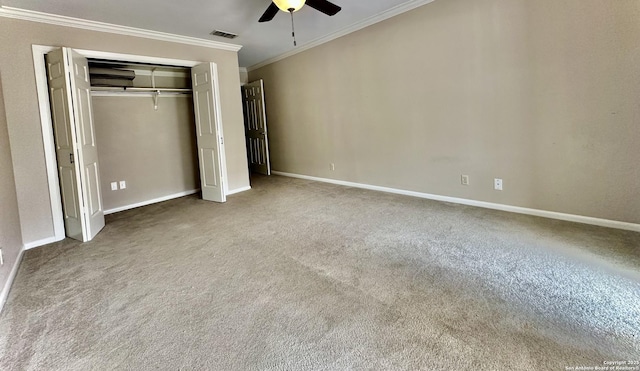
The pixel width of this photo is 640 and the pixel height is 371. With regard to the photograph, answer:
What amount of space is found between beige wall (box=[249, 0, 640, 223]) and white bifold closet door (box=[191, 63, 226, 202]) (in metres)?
1.91

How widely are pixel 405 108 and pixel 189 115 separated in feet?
11.7

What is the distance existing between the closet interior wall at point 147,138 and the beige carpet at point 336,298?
58.5 inches

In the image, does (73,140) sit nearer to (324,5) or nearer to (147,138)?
(147,138)

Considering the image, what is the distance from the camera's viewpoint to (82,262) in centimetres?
277

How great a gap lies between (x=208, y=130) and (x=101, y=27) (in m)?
1.74

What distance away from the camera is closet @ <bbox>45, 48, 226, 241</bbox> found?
3.29 meters

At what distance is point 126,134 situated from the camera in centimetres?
465

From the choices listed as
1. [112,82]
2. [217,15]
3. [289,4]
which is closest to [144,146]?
[112,82]

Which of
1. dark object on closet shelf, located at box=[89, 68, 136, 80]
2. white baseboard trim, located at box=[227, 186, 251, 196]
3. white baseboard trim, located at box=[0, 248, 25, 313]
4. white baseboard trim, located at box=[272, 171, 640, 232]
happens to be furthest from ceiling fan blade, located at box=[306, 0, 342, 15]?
white baseboard trim, located at box=[0, 248, 25, 313]

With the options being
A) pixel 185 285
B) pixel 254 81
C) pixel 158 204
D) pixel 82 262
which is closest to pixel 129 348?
pixel 185 285

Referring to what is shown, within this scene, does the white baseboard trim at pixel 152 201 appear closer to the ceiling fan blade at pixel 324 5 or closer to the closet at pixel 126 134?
the closet at pixel 126 134

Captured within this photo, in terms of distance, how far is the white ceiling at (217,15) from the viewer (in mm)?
3335

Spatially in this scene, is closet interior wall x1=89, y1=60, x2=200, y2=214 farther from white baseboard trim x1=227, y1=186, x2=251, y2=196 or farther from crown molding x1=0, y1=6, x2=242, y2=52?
white baseboard trim x1=227, y1=186, x2=251, y2=196

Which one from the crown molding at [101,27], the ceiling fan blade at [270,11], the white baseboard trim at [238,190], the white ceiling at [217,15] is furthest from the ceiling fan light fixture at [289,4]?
the white baseboard trim at [238,190]
